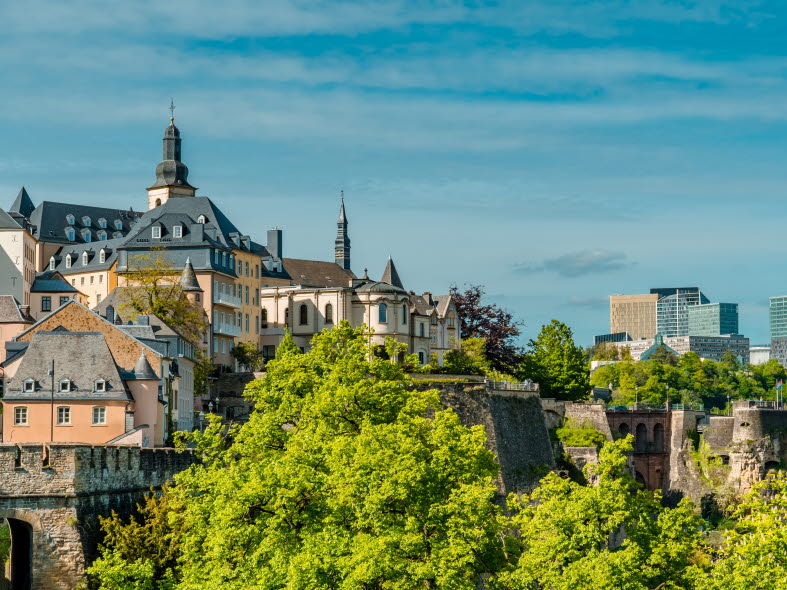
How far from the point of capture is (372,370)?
235 feet

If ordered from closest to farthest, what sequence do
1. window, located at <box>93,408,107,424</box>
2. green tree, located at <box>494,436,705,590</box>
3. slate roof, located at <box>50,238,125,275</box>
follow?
green tree, located at <box>494,436,705,590</box>
window, located at <box>93,408,107,424</box>
slate roof, located at <box>50,238,125,275</box>

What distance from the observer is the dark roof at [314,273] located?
466ft

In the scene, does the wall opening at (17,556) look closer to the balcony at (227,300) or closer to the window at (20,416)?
the window at (20,416)

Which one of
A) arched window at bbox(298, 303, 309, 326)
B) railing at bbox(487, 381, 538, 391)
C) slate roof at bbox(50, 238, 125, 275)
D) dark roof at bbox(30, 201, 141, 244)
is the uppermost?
dark roof at bbox(30, 201, 141, 244)

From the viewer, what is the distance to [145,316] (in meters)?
91.6

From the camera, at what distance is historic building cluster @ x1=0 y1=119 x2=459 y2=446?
240 ft

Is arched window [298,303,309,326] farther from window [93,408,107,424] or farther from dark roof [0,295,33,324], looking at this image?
window [93,408,107,424]

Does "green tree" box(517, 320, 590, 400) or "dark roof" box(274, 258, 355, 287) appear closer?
"green tree" box(517, 320, 590, 400)

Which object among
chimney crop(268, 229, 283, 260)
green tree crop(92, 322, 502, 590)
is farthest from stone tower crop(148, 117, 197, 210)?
green tree crop(92, 322, 502, 590)

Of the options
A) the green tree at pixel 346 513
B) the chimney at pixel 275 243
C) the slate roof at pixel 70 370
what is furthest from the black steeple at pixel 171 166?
the green tree at pixel 346 513

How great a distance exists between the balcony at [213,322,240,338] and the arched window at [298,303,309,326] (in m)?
11.5

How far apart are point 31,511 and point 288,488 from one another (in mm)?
8637

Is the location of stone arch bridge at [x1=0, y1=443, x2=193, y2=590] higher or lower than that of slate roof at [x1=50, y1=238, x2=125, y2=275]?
lower

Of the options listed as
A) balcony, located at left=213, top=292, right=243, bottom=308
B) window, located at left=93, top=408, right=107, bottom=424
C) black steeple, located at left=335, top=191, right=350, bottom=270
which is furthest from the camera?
black steeple, located at left=335, top=191, right=350, bottom=270
